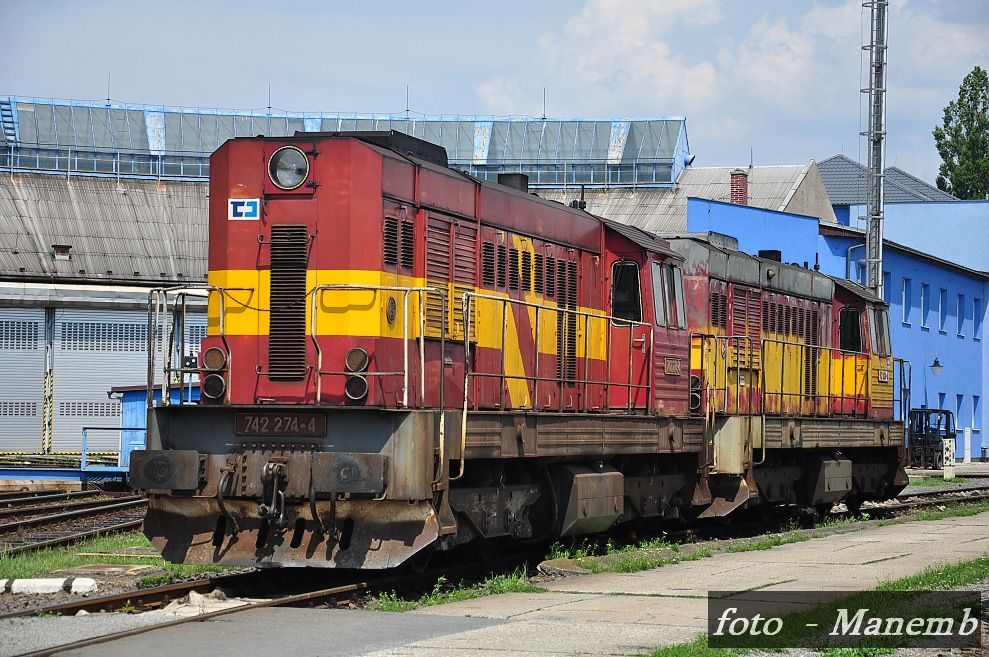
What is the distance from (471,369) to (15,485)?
17.2 m

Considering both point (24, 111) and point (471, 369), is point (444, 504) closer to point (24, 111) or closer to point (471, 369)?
point (471, 369)

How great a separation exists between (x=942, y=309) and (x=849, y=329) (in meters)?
27.0

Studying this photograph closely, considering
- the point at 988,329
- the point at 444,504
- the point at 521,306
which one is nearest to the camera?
the point at 444,504

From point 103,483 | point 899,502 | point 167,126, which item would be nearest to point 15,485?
point 103,483

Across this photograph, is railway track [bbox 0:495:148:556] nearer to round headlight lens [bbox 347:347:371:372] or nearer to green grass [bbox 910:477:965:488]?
round headlight lens [bbox 347:347:371:372]

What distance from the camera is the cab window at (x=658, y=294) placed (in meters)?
15.4

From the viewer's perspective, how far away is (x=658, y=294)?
1555 centimetres

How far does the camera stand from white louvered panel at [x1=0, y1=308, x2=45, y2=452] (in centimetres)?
3412

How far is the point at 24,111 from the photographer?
2105 inches

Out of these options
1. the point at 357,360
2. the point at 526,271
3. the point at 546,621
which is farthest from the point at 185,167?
the point at 546,621

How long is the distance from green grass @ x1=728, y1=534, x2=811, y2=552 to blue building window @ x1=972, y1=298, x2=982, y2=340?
3657 cm

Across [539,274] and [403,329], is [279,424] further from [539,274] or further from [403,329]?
[539,274]

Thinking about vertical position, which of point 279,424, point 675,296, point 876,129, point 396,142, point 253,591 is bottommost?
point 253,591

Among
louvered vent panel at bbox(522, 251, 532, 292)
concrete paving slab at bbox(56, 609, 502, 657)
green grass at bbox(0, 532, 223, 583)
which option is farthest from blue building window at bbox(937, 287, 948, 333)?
concrete paving slab at bbox(56, 609, 502, 657)
